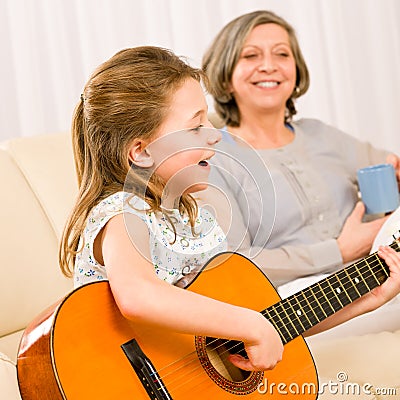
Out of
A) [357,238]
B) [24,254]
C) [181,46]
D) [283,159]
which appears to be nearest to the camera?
[24,254]

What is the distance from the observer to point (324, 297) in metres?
1.46

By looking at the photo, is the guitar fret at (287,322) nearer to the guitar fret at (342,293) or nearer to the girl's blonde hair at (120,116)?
the guitar fret at (342,293)

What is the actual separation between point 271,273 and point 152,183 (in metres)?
0.71

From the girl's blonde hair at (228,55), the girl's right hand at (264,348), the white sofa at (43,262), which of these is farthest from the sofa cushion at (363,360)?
the girl's blonde hair at (228,55)

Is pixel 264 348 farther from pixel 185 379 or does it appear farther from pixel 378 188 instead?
pixel 378 188

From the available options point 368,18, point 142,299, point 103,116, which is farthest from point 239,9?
point 142,299

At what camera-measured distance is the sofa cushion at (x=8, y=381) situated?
1.31 metres

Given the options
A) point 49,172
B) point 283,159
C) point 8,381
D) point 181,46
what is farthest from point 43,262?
point 181,46

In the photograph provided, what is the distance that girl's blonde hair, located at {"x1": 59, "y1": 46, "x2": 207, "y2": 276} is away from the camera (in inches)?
52.6

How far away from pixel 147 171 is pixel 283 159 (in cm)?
88

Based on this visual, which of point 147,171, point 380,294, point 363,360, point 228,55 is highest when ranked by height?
point 228,55

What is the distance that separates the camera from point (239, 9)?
2.78 meters

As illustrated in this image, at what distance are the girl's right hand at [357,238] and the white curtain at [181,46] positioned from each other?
2.59 ft

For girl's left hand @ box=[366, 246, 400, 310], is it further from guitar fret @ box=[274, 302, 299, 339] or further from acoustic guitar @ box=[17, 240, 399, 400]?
guitar fret @ box=[274, 302, 299, 339]
